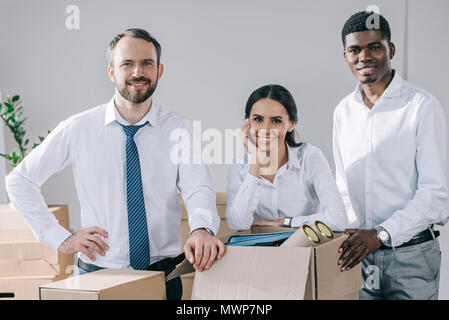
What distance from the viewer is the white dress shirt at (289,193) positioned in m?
1.76

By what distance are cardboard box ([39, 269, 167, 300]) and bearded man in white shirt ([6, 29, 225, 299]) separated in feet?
1.25

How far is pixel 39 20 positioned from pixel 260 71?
133cm

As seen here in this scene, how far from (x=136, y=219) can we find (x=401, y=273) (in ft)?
3.24

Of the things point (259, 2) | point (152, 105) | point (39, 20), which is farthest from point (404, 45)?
point (39, 20)

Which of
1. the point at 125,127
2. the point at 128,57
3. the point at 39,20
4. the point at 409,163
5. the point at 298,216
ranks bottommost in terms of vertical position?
the point at 298,216

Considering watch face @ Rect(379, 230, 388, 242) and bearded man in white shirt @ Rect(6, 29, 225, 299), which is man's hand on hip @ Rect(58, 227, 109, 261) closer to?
bearded man in white shirt @ Rect(6, 29, 225, 299)

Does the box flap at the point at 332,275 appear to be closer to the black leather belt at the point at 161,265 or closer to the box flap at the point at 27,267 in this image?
the black leather belt at the point at 161,265

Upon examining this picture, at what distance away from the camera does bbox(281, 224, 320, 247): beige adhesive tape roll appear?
3.78 feet

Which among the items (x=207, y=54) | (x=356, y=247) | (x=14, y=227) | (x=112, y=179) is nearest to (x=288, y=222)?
(x=356, y=247)

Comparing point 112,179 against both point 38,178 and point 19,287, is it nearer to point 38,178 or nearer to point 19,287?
point 38,178

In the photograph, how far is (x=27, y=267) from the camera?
2.46m

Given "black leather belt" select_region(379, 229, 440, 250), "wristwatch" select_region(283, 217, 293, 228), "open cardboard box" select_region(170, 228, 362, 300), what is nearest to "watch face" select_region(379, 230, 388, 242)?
"black leather belt" select_region(379, 229, 440, 250)

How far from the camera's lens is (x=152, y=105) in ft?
5.65

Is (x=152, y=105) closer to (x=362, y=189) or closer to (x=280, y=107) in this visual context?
(x=280, y=107)
